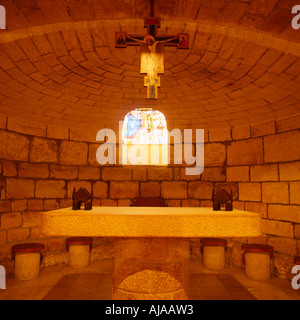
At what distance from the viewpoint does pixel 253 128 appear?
4.63m

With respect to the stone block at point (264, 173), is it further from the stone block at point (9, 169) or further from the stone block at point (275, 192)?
the stone block at point (9, 169)

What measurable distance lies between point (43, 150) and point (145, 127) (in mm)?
1942

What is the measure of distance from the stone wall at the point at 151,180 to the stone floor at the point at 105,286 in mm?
521

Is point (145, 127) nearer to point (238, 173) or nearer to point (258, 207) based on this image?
point (238, 173)

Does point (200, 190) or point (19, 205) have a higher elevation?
point (200, 190)

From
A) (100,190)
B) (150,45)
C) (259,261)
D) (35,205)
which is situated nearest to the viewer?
(150,45)

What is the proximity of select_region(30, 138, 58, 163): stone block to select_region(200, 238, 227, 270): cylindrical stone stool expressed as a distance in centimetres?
302

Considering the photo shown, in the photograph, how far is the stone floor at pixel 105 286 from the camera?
127 inches

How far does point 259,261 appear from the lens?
3.91 m

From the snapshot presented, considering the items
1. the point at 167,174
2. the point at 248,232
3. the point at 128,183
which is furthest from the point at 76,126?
the point at 248,232

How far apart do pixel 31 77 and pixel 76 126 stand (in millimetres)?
1471

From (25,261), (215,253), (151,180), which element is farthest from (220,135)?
(25,261)

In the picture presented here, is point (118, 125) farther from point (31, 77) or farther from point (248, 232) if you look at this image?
point (248, 232)

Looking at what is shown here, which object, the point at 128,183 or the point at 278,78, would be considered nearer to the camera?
the point at 278,78
